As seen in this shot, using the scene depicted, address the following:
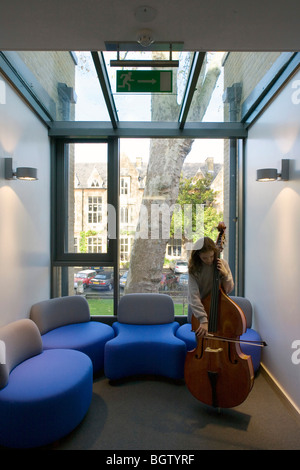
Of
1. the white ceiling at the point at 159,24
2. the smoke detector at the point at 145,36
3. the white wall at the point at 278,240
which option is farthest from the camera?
the white wall at the point at 278,240

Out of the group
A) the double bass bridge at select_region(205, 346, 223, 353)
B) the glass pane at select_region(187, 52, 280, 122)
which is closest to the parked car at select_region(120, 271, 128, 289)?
the double bass bridge at select_region(205, 346, 223, 353)

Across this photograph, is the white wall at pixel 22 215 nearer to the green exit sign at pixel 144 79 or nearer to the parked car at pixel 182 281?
the green exit sign at pixel 144 79

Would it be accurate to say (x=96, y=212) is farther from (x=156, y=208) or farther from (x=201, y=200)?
(x=201, y=200)

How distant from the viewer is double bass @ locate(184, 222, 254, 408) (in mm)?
2557

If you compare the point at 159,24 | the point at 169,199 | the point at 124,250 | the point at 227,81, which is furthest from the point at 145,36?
the point at 124,250

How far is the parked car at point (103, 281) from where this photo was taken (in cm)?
471

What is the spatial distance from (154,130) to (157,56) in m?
1.56

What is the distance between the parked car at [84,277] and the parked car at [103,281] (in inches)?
3.2

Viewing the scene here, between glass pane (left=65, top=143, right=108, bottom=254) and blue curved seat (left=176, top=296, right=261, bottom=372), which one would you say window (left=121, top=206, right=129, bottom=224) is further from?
blue curved seat (left=176, top=296, right=261, bottom=372)

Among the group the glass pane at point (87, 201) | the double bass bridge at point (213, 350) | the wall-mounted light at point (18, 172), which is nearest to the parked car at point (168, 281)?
the glass pane at point (87, 201)

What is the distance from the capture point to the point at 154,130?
453cm

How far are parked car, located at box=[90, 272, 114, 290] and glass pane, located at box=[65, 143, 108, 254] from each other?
1.16 feet
